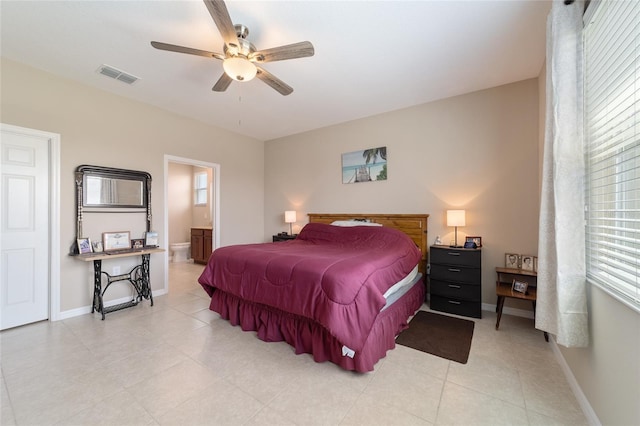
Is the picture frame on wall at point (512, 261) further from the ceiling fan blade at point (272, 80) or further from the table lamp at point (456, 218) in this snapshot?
the ceiling fan blade at point (272, 80)

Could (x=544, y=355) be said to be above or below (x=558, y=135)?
below

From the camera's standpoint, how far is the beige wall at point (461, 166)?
2.97m

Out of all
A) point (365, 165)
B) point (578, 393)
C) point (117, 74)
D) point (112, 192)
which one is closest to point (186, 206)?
point (112, 192)

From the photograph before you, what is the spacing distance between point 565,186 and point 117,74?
434cm

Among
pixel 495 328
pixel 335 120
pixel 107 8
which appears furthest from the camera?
pixel 335 120

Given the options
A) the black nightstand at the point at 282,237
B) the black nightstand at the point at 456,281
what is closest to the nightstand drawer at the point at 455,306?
the black nightstand at the point at 456,281

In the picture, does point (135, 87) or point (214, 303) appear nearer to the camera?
point (214, 303)

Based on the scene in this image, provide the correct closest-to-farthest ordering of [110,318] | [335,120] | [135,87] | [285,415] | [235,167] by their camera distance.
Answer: [285,415]
[110,318]
[135,87]
[335,120]
[235,167]

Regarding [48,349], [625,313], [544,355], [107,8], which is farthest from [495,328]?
A: [107,8]

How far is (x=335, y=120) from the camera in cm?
433

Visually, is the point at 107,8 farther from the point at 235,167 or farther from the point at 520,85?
the point at 520,85

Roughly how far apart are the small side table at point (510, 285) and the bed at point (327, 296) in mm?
848

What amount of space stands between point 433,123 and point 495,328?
8.75 feet

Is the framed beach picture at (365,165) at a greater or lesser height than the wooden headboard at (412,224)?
greater
